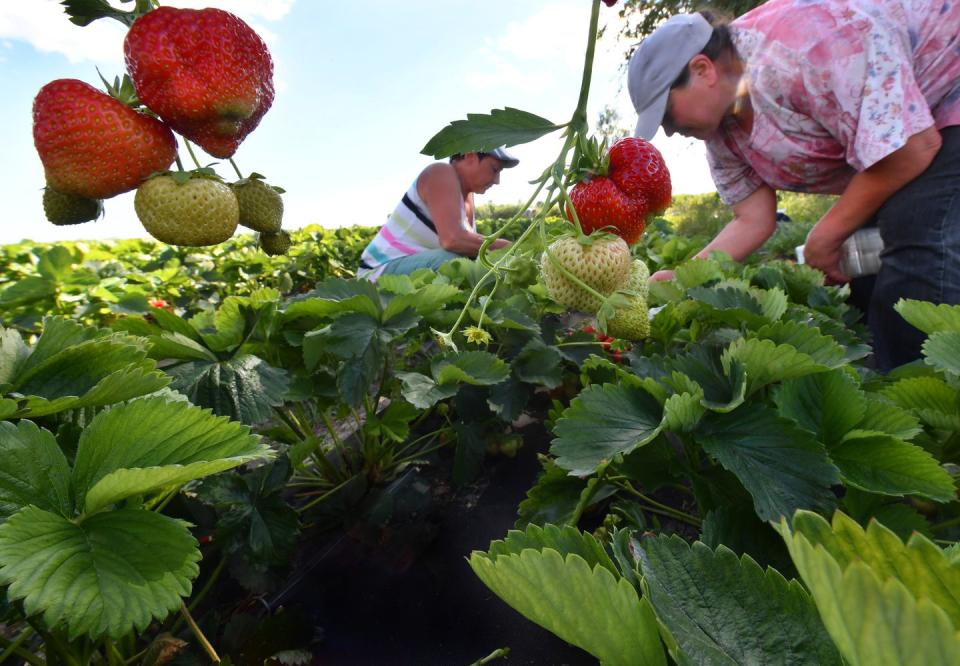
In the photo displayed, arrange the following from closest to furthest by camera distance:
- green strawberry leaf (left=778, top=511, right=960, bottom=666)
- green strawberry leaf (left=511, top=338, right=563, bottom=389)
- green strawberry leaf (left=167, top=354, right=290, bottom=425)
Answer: green strawberry leaf (left=778, top=511, right=960, bottom=666) → green strawberry leaf (left=167, top=354, right=290, bottom=425) → green strawberry leaf (left=511, top=338, right=563, bottom=389)

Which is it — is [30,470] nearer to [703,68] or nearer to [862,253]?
[703,68]

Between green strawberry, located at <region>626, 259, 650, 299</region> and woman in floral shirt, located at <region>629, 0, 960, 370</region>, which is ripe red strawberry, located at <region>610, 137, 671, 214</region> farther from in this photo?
woman in floral shirt, located at <region>629, 0, 960, 370</region>

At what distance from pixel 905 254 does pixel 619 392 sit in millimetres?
1484

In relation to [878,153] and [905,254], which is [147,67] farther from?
[905,254]

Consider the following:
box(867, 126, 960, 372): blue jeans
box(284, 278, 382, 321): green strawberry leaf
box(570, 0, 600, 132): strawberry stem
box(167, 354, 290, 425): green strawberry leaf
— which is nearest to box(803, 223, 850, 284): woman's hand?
box(867, 126, 960, 372): blue jeans

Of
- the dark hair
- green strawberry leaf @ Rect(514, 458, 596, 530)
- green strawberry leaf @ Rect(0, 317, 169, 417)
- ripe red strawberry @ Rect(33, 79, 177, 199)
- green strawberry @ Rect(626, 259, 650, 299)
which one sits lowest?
green strawberry leaf @ Rect(514, 458, 596, 530)

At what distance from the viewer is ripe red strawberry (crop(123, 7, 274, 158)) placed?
37 centimetres

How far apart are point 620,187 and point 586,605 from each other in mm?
442

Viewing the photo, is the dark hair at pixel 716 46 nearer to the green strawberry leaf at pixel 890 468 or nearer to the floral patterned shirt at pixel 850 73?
the floral patterned shirt at pixel 850 73

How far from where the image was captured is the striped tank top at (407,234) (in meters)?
3.23

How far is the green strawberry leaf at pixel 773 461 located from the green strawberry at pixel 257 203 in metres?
0.62

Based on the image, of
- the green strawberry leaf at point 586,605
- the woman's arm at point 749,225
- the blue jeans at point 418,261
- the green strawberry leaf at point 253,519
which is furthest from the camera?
the blue jeans at point 418,261

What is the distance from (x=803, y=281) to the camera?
5.54ft

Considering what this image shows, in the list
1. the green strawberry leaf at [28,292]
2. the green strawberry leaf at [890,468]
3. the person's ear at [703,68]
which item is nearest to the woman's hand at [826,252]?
the person's ear at [703,68]
